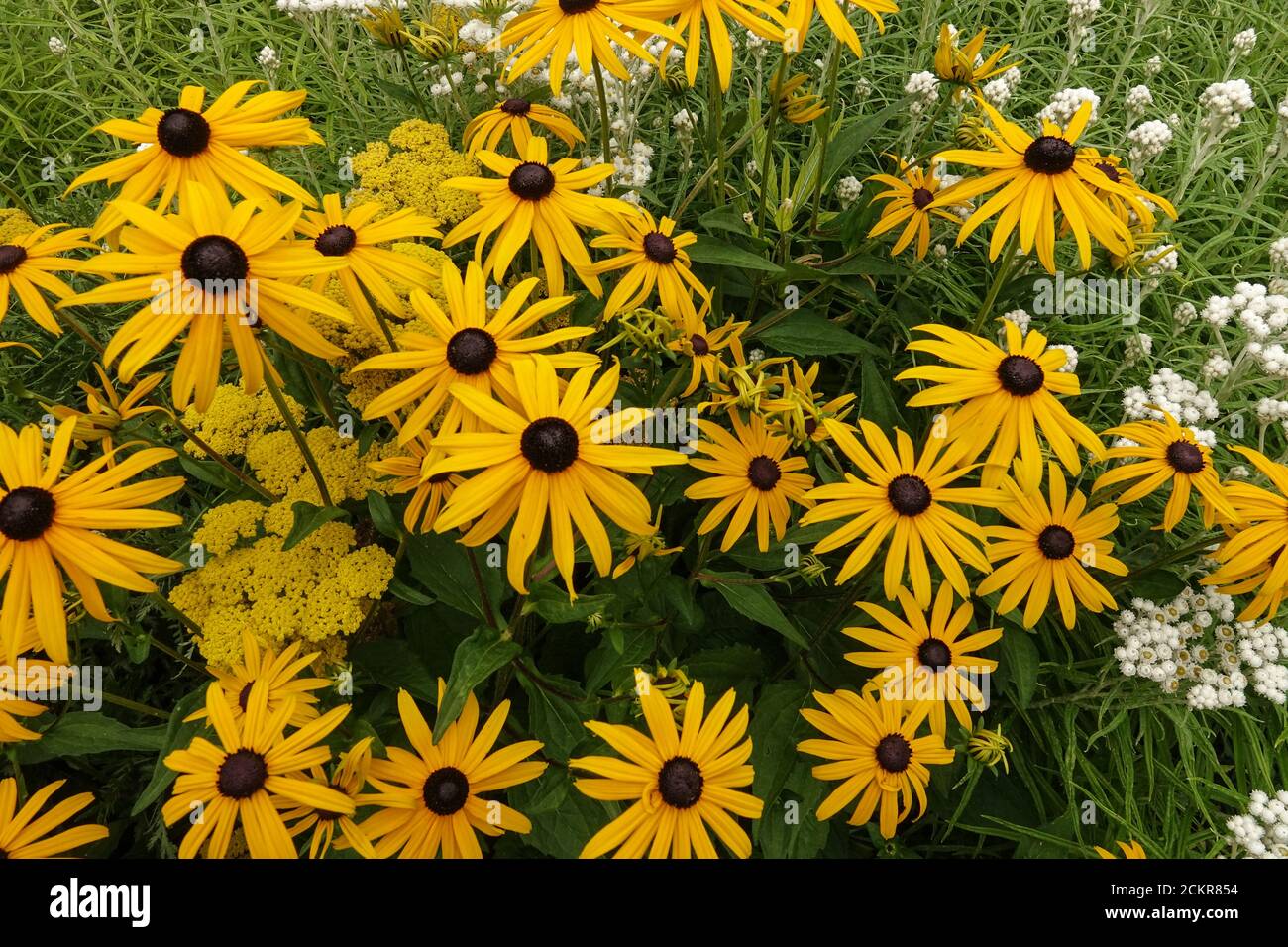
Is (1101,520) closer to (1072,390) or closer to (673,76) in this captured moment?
(1072,390)

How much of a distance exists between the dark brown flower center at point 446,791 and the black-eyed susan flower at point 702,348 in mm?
930

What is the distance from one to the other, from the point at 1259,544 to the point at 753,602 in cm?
108

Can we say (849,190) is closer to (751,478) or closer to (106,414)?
(751,478)

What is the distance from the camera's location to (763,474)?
1898 millimetres

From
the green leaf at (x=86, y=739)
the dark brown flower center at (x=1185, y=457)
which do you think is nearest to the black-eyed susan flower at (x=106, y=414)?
the green leaf at (x=86, y=739)

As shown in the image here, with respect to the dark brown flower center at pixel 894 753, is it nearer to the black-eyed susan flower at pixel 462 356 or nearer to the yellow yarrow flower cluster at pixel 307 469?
the black-eyed susan flower at pixel 462 356

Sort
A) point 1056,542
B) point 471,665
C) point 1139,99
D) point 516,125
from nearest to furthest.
→ point 471,665 → point 1056,542 → point 516,125 → point 1139,99

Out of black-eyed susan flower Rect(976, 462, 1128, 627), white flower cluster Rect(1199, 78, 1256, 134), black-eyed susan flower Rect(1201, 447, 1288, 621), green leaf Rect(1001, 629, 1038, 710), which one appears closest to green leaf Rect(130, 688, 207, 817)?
black-eyed susan flower Rect(976, 462, 1128, 627)

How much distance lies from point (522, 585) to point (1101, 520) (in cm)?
134

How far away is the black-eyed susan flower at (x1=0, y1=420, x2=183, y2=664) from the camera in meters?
1.34

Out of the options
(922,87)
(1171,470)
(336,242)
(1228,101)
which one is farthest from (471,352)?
(1228,101)

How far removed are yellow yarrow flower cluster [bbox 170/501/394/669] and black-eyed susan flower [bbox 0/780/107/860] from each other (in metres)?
0.40

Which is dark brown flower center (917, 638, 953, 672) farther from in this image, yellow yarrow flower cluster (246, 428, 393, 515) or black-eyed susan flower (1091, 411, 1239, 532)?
yellow yarrow flower cluster (246, 428, 393, 515)

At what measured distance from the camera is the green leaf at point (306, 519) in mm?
1642
